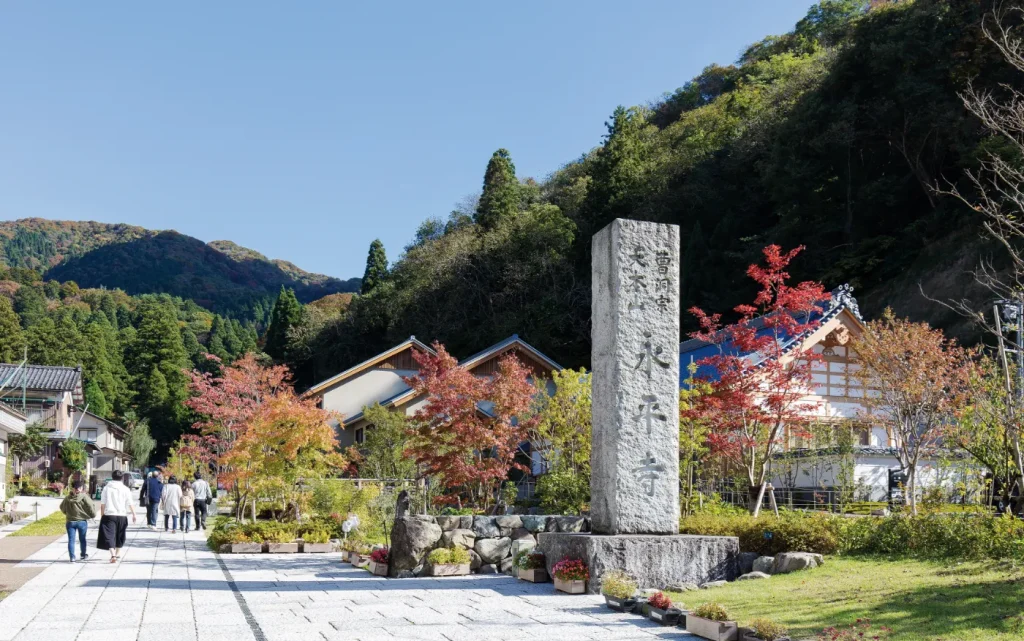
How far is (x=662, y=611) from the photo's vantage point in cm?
872

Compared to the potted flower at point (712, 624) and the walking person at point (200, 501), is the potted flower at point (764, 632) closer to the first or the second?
the potted flower at point (712, 624)

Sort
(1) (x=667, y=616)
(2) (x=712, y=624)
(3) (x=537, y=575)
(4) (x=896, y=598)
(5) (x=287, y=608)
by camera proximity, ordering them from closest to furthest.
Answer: (2) (x=712, y=624) → (4) (x=896, y=598) → (1) (x=667, y=616) → (5) (x=287, y=608) → (3) (x=537, y=575)

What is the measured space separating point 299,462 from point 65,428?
131 feet

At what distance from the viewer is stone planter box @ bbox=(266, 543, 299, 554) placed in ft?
55.0

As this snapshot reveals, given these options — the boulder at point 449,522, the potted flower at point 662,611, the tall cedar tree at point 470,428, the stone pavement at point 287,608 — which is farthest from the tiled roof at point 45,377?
the potted flower at point 662,611

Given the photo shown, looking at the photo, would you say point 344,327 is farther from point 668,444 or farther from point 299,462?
point 668,444

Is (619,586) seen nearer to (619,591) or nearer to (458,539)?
(619,591)

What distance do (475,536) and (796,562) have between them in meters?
5.20

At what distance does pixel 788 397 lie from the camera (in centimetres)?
1585

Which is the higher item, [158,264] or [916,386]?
[158,264]

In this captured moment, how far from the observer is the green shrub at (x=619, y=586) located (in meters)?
9.70

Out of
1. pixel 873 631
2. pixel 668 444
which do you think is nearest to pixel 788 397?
pixel 668 444

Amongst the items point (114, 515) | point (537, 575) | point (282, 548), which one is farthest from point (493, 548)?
point (114, 515)

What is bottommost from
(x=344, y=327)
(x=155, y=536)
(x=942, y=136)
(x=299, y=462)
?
(x=155, y=536)
